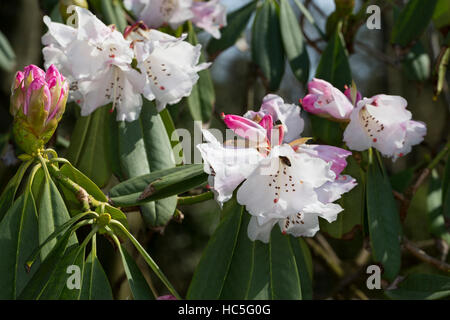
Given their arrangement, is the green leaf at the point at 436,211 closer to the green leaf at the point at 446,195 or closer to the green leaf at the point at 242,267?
the green leaf at the point at 446,195

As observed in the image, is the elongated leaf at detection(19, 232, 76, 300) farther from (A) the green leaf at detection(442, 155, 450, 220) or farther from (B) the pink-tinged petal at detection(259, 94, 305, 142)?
(A) the green leaf at detection(442, 155, 450, 220)

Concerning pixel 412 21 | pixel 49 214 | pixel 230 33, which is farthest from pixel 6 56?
pixel 412 21

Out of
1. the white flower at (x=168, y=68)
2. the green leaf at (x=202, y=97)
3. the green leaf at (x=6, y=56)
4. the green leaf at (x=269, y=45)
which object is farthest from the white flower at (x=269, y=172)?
the green leaf at (x=6, y=56)

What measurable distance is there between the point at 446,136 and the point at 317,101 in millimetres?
818

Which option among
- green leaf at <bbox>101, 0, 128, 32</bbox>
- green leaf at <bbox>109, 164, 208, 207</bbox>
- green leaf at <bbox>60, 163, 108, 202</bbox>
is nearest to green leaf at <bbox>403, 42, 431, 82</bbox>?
green leaf at <bbox>101, 0, 128, 32</bbox>

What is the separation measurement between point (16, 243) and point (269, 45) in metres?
0.91

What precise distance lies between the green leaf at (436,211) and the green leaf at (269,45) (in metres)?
0.49

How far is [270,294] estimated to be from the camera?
0.87 meters

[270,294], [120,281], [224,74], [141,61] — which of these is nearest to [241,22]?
[141,61]

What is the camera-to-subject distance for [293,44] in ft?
4.84

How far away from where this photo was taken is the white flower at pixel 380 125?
3.40 ft

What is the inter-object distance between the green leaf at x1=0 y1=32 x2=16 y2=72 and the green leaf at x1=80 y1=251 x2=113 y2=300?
1104 mm

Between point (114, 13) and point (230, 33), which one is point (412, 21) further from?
point (114, 13)

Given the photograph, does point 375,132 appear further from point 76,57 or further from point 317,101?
point 76,57
